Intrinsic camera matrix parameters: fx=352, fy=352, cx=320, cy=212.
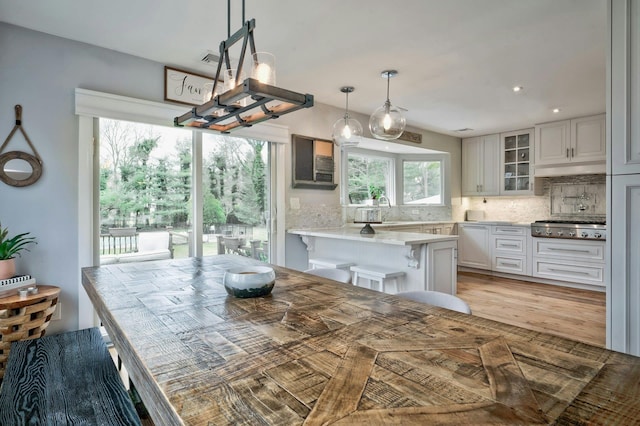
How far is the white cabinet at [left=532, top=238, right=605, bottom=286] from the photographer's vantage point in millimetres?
4574

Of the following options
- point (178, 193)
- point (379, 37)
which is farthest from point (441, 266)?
point (178, 193)

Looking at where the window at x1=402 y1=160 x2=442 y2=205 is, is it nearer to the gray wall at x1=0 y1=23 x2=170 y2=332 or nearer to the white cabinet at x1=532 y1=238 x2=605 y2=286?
the white cabinet at x1=532 y1=238 x2=605 y2=286

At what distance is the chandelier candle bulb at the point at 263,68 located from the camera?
4.91 feet

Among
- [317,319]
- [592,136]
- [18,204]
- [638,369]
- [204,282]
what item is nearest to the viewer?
[638,369]

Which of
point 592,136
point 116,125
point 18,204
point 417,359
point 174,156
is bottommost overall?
point 417,359

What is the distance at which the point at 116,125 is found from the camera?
291 cm

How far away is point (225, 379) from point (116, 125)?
Result: 2.83m

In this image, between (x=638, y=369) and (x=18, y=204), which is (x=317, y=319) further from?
(x=18, y=204)

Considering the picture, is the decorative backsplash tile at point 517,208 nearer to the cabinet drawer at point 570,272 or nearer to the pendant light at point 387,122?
the cabinet drawer at point 570,272

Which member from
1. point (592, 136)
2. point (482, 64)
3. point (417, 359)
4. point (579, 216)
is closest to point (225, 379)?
point (417, 359)

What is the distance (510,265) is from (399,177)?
2218mm

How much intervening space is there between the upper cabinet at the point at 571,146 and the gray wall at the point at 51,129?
545 cm

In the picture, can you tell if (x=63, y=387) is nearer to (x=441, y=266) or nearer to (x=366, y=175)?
(x=441, y=266)

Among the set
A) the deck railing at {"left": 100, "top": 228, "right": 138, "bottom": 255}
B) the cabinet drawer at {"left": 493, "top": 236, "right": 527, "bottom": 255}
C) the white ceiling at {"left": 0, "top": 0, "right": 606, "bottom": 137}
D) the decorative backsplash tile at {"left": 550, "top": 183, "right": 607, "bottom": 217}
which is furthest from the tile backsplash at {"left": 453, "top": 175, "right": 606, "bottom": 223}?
the deck railing at {"left": 100, "top": 228, "right": 138, "bottom": 255}
